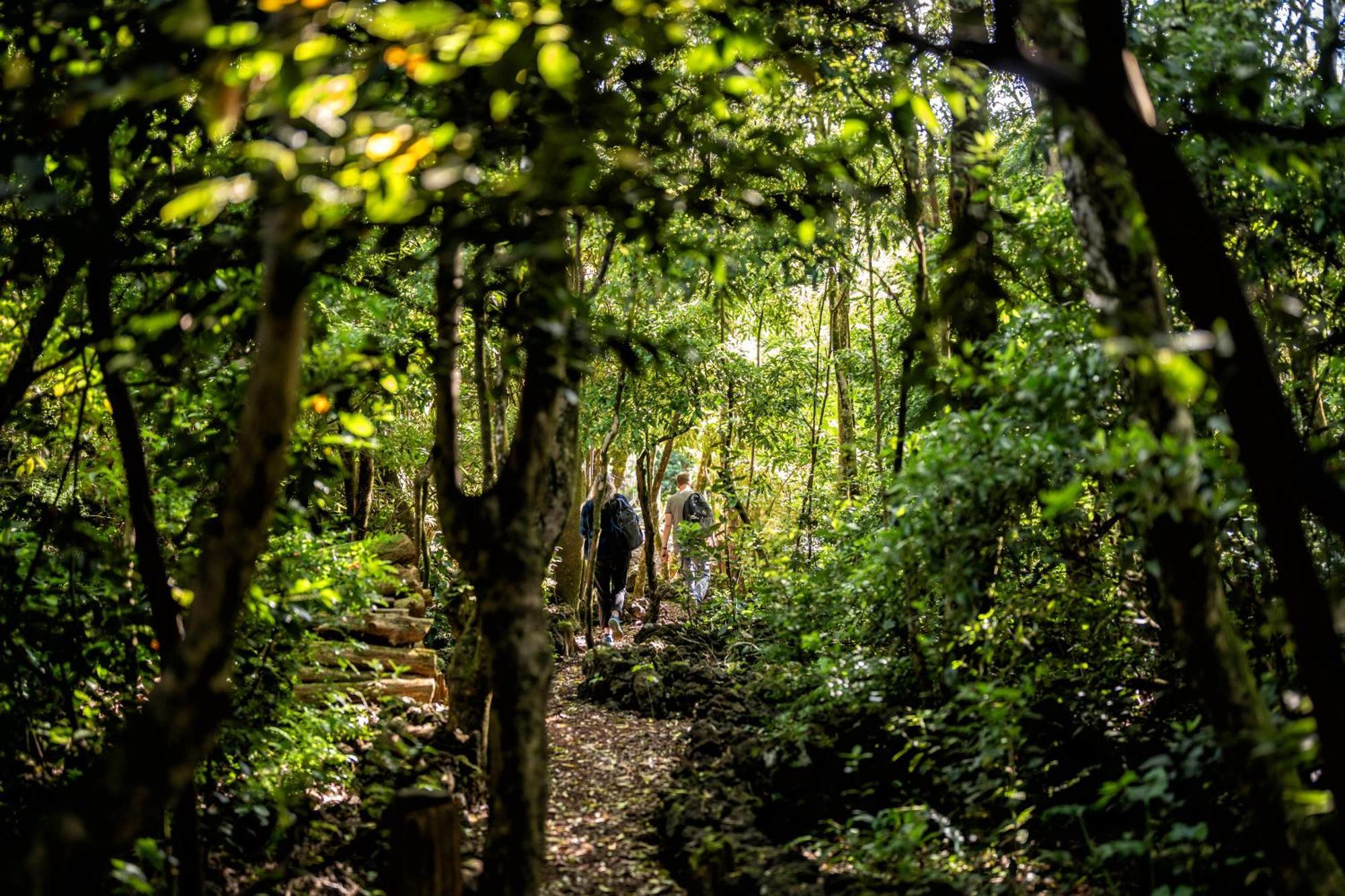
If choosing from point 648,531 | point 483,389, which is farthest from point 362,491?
point 483,389

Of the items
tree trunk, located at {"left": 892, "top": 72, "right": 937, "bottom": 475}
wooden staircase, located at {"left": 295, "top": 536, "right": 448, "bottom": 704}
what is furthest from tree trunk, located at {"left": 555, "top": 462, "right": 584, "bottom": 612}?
tree trunk, located at {"left": 892, "top": 72, "right": 937, "bottom": 475}

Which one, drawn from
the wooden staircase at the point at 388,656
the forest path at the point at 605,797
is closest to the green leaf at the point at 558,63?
the forest path at the point at 605,797

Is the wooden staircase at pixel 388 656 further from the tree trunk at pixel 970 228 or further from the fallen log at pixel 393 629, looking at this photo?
the tree trunk at pixel 970 228

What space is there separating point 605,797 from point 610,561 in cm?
621

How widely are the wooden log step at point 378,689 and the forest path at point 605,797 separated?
3.82 feet

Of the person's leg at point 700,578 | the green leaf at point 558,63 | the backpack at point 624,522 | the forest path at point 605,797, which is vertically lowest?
the forest path at point 605,797

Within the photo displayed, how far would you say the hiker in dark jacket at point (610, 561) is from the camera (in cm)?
1232

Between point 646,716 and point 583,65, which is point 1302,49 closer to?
point 583,65

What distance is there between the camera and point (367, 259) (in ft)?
29.8

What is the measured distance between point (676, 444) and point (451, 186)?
1613 centimetres

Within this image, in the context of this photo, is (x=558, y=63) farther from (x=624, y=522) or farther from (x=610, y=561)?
(x=610, y=561)

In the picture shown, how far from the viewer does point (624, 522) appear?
1250cm

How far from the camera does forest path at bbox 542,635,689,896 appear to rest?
4961 mm

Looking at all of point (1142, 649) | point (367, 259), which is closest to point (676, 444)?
point (367, 259)
